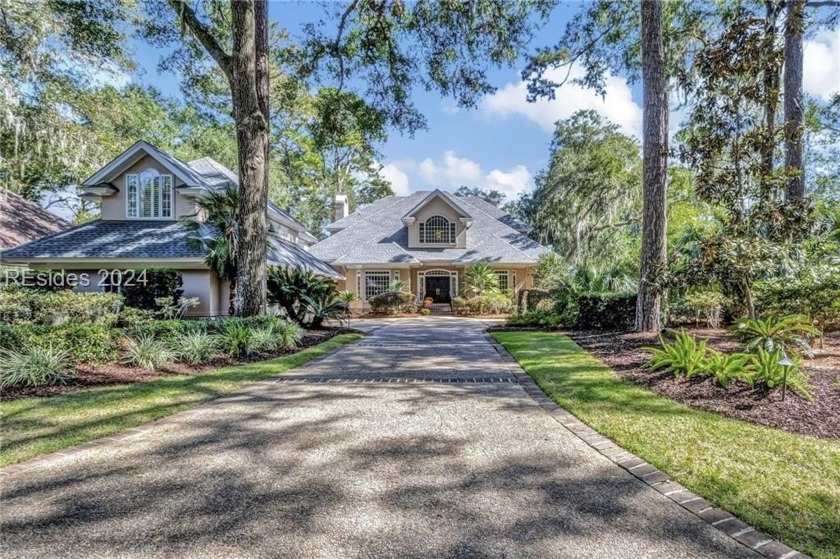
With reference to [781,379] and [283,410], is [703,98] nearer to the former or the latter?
[781,379]

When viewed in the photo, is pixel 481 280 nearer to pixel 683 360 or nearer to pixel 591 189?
pixel 591 189

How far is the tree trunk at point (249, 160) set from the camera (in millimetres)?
9930

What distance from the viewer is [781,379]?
5.04 meters

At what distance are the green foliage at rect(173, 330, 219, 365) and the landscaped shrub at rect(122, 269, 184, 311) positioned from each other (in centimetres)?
581

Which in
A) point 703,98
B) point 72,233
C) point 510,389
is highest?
point 703,98

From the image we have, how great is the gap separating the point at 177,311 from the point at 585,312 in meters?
12.4

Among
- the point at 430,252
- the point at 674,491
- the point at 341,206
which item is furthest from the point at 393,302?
the point at 674,491

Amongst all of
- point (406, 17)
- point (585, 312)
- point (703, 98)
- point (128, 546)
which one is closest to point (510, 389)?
point (128, 546)

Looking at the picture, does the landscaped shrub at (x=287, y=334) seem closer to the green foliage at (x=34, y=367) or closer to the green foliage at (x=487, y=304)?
the green foliage at (x=34, y=367)

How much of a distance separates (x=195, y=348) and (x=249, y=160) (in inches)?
184

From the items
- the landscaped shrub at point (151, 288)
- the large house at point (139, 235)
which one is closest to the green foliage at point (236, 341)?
the landscaped shrub at point (151, 288)

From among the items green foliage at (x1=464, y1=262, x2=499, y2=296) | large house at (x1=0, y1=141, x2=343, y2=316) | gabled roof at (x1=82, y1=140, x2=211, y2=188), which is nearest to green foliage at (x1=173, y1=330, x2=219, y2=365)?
large house at (x1=0, y1=141, x2=343, y2=316)

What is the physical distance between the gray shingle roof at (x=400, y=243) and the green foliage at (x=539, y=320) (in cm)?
775

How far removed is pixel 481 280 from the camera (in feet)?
72.6
